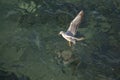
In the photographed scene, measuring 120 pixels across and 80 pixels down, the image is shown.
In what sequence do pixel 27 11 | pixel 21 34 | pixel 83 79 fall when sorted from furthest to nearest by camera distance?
1. pixel 27 11
2. pixel 21 34
3. pixel 83 79

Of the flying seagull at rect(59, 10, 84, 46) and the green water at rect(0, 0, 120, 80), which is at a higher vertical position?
the flying seagull at rect(59, 10, 84, 46)

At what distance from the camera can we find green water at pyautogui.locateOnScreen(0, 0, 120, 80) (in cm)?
895

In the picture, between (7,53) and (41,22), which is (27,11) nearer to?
(41,22)

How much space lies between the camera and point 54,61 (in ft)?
30.0

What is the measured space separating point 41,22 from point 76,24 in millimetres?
1324

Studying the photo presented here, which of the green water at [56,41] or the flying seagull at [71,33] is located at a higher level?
the flying seagull at [71,33]

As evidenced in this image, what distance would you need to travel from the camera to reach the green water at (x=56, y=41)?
29.4ft

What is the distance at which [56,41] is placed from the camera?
967 centimetres

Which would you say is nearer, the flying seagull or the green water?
the green water

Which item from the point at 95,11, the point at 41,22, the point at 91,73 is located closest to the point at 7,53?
the point at 41,22

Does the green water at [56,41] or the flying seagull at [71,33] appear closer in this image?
the green water at [56,41]

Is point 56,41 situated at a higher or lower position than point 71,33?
lower

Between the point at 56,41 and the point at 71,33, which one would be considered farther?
the point at 56,41

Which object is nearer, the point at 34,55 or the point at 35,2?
the point at 34,55
